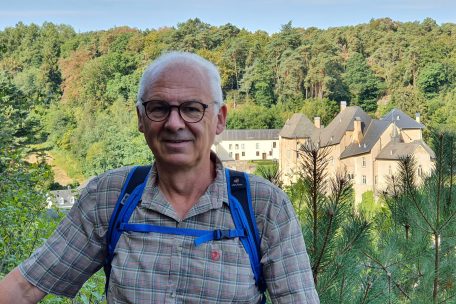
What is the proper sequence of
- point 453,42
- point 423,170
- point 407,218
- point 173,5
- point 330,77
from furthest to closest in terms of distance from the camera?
1. point 173,5
2. point 453,42
3. point 330,77
4. point 423,170
5. point 407,218

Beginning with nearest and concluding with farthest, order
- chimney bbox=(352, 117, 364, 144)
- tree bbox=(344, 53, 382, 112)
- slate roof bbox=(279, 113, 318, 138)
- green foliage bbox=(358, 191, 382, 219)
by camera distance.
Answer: green foliage bbox=(358, 191, 382, 219), chimney bbox=(352, 117, 364, 144), slate roof bbox=(279, 113, 318, 138), tree bbox=(344, 53, 382, 112)

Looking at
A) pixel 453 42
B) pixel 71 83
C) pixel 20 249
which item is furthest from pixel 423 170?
pixel 453 42

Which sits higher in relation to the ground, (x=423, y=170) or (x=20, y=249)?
(x=423, y=170)

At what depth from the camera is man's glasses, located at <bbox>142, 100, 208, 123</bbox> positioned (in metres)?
0.82

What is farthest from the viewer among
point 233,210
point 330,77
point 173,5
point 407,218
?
point 173,5

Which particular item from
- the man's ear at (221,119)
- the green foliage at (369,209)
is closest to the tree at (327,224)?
the green foliage at (369,209)

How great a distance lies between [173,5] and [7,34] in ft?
76.0

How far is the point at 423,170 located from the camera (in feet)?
6.77

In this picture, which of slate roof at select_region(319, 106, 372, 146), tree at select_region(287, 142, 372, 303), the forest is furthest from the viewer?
the forest

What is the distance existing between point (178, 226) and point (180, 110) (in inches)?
5.8

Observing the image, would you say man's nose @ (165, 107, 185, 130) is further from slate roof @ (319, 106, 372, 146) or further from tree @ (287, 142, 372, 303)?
slate roof @ (319, 106, 372, 146)

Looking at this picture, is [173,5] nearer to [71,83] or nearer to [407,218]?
[71,83]

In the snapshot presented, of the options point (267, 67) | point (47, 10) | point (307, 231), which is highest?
point (47, 10)

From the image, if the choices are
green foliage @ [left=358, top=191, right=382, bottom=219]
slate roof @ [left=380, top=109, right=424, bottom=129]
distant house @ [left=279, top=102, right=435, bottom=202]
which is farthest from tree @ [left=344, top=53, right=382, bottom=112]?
green foliage @ [left=358, top=191, right=382, bottom=219]
